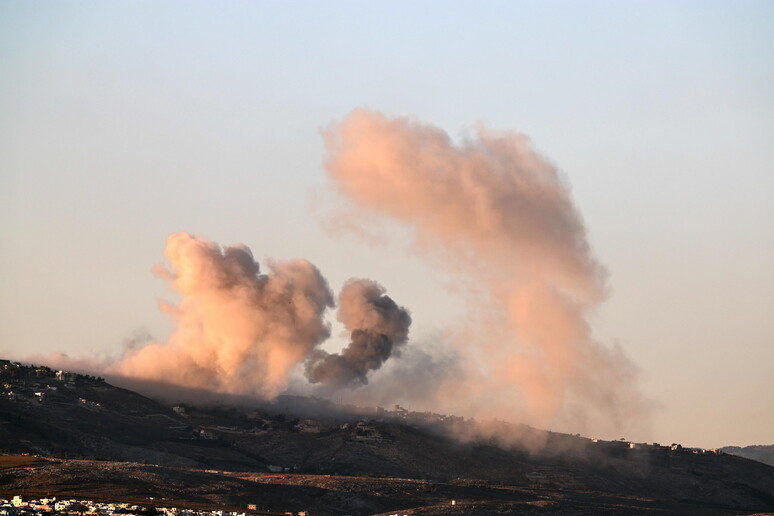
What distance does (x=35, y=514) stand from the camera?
198 metres
